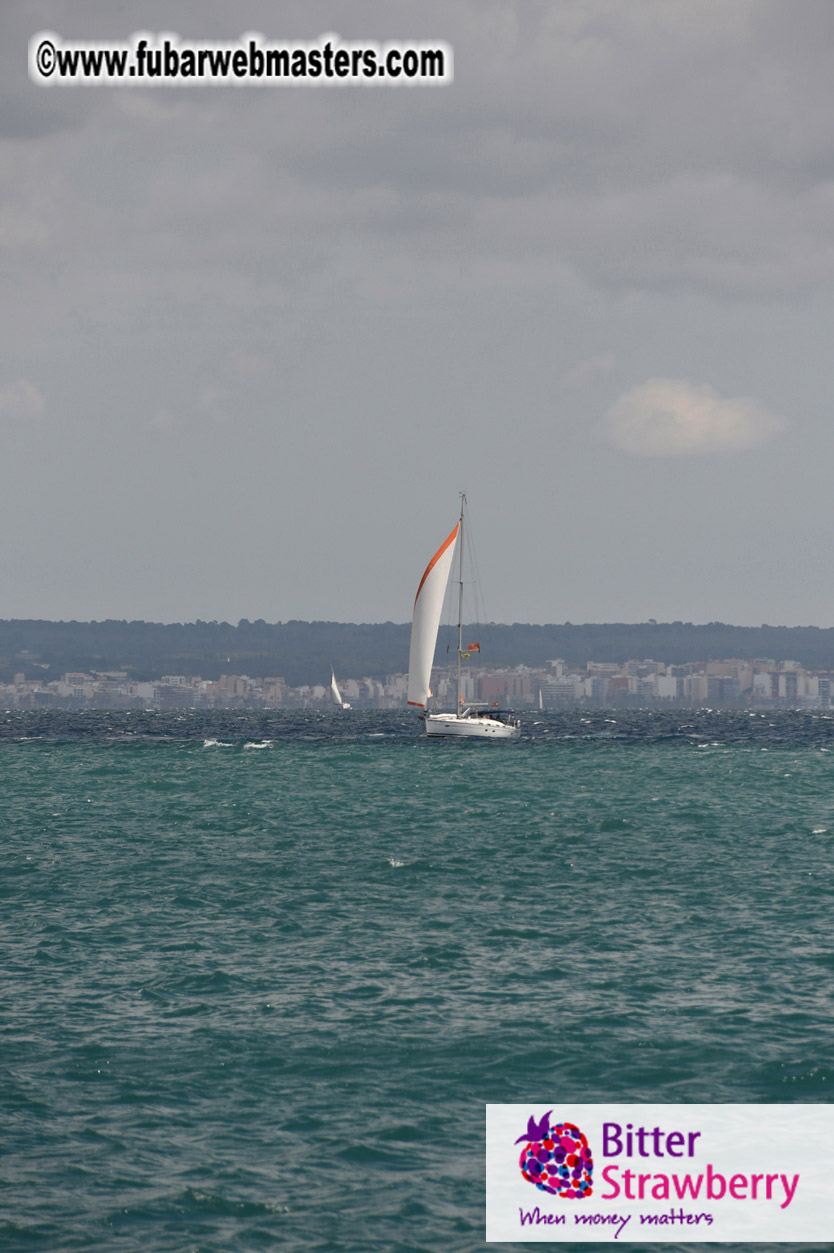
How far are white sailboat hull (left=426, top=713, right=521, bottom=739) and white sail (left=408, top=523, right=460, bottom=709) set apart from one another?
318 cm

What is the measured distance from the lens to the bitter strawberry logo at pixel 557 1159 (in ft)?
59.9

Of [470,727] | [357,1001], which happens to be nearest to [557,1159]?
[357,1001]

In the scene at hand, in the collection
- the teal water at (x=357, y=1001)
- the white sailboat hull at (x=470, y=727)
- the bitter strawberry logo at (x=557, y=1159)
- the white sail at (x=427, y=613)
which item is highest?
the white sail at (x=427, y=613)

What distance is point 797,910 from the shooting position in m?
36.6

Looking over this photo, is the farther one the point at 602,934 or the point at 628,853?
the point at 628,853

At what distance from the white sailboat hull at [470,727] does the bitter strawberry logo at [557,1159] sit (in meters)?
109

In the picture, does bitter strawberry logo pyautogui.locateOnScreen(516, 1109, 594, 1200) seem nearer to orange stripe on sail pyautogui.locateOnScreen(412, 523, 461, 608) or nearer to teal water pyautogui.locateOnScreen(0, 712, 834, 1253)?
teal water pyautogui.locateOnScreen(0, 712, 834, 1253)

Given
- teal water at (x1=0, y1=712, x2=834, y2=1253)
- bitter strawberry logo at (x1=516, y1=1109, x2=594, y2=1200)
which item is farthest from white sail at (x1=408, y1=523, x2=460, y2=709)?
bitter strawberry logo at (x1=516, y1=1109, x2=594, y2=1200)

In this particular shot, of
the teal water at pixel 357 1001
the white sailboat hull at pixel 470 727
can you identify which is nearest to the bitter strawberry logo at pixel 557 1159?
the teal water at pixel 357 1001

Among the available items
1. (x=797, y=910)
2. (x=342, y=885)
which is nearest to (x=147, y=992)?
(x=342, y=885)

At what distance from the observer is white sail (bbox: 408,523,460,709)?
13125 cm

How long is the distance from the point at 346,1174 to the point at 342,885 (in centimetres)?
2338

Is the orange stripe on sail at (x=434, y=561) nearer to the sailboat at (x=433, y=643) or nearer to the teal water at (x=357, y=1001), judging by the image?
the sailboat at (x=433, y=643)

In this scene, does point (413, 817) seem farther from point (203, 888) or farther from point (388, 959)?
point (388, 959)
